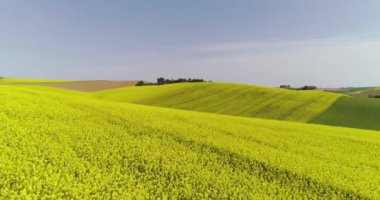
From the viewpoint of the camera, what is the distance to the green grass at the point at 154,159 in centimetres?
956

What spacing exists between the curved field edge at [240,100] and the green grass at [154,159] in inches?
908

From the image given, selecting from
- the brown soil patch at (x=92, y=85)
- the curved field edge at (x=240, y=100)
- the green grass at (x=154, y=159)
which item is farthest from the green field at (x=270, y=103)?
the green grass at (x=154, y=159)

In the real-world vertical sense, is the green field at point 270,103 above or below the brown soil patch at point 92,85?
below

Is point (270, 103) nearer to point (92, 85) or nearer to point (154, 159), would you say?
point (154, 159)

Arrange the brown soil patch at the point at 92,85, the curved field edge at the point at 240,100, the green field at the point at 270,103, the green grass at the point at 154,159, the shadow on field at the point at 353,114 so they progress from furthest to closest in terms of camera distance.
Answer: the brown soil patch at the point at 92,85
the curved field edge at the point at 240,100
the green field at the point at 270,103
the shadow on field at the point at 353,114
the green grass at the point at 154,159

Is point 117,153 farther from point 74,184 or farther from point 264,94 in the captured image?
point 264,94

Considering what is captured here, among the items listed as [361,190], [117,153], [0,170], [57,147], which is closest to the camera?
[0,170]

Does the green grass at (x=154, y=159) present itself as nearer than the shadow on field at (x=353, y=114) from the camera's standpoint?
Yes

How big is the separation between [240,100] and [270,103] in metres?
4.64

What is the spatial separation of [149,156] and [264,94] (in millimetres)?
42625

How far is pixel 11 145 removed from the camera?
10.5m

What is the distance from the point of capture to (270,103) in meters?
46.6

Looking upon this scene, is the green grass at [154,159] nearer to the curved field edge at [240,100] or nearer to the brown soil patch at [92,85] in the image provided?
the curved field edge at [240,100]

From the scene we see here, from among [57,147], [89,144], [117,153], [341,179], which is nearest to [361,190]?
[341,179]
